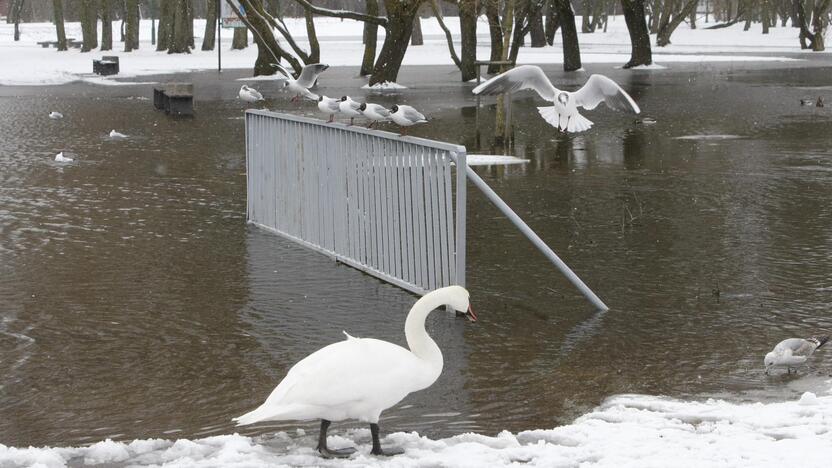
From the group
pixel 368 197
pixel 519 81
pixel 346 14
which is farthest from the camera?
pixel 346 14

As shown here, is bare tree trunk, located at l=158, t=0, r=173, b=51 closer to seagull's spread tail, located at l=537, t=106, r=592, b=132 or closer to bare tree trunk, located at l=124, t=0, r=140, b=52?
bare tree trunk, located at l=124, t=0, r=140, b=52

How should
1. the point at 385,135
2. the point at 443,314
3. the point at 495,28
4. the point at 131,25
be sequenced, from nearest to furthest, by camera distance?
1. the point at 443,314
2. the point at 385,135
3. the point at 495,28
4. the point at 131,25

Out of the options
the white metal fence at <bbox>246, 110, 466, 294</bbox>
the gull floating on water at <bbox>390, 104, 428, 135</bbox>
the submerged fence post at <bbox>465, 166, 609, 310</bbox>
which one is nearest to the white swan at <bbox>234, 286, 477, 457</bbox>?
the white metal fence at <bbox>246, 110, 466, 294</bbox>

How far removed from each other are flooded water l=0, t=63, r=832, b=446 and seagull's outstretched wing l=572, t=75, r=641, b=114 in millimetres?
1025

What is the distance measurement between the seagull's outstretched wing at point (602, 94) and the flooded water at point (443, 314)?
103cm

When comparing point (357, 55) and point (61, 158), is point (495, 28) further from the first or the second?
point (357, 55)

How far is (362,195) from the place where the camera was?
10.5 meters

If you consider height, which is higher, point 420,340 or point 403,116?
point 403,116

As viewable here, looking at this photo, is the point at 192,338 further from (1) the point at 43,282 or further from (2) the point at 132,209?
(2) the point at 132,209

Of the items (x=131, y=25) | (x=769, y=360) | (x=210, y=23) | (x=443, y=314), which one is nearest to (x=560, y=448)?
(x=769, y=360)

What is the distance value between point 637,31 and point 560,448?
4040cm

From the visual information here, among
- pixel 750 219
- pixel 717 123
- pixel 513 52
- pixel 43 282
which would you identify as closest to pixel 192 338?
pixel 43 282

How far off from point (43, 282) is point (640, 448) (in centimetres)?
603

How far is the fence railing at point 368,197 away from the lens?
933 centimetres
